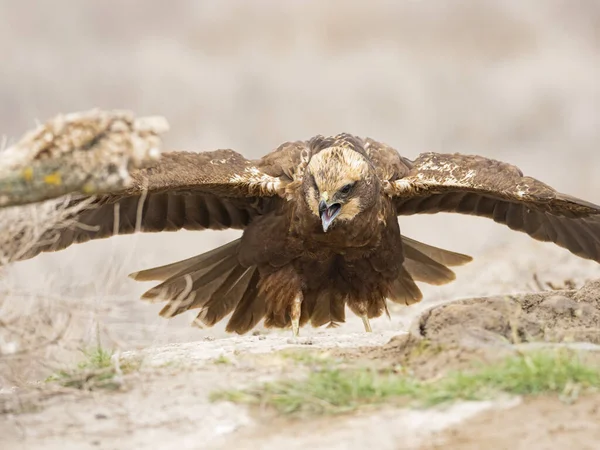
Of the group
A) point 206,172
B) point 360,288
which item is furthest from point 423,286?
point 206,172

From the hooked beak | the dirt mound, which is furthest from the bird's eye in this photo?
the dirt mound

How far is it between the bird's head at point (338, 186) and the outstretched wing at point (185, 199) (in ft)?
1.58

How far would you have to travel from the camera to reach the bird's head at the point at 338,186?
724 centimetres

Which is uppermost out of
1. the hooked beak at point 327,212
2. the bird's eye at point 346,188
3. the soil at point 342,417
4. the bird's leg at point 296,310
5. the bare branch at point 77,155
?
the bird's eye at point 346,188

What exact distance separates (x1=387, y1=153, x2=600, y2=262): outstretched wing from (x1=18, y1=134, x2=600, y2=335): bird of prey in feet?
0.04

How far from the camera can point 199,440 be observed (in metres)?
4.45

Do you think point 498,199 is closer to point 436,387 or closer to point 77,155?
point 436,387

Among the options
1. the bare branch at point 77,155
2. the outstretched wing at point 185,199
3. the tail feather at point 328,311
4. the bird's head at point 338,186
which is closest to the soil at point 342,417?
the bare branch at point 77,155

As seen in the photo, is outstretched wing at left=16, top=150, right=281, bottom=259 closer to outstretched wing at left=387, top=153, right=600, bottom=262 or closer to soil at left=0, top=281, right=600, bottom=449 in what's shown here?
outstretched wing at left=387, top=153, right=600, bottom=262

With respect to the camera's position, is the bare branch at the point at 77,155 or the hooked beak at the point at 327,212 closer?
the bare branch at the point at 77,155

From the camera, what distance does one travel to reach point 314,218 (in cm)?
741

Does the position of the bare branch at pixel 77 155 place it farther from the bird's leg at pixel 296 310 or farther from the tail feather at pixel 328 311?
the tail feather at pixel 328 311

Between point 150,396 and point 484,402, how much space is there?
167cm

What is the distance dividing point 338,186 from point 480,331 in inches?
88.2
